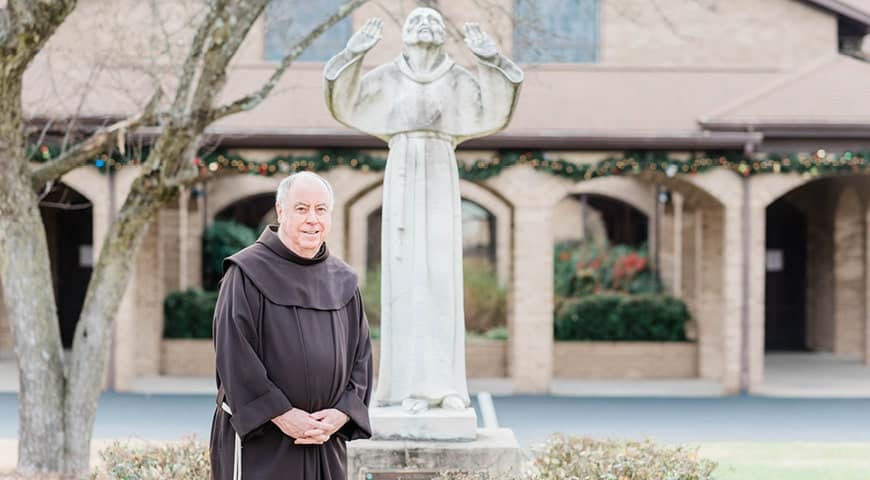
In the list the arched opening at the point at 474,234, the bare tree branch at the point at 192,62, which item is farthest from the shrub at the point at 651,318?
the bare tree branch at the point at 192,62

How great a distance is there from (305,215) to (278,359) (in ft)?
1.88

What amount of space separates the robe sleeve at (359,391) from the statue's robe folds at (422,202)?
49.2 inches

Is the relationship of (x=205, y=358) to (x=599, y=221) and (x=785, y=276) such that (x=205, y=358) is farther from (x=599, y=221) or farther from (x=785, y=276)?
(x=785, y=276)

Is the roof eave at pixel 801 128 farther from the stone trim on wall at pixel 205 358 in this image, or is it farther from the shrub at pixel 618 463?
the shrub at pixel 618 463

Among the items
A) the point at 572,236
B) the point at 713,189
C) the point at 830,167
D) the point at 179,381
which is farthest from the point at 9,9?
the point at 572,236

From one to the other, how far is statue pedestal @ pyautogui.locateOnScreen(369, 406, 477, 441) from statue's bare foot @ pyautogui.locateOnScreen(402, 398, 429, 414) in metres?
0.02

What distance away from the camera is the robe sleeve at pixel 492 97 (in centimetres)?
526

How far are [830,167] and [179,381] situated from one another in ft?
34.2

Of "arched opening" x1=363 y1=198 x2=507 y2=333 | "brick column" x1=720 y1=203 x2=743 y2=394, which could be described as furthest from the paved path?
"arched opening" x1=363 y1=198 x2=507 y2=333

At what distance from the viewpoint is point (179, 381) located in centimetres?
1497

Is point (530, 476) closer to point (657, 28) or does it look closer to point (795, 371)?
point (795, 371)

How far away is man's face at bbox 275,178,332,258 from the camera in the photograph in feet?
12.2

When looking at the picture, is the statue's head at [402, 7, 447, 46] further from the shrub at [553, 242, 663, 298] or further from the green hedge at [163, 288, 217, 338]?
the shrub at [553, 242, 663, 298]

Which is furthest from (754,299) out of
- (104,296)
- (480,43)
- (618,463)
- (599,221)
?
(480,43)
